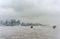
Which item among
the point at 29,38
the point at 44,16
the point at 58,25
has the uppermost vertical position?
the point at 44,16

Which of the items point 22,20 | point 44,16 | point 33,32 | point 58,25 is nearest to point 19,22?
point 22,20

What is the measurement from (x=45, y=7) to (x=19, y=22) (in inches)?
22.1

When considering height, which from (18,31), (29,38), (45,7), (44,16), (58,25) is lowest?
(29,38)

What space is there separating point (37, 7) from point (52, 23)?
405mm

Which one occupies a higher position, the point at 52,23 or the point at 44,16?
the point at 44,16

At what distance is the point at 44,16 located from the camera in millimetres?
1738

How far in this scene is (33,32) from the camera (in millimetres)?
1784

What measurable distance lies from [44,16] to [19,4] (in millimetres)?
515

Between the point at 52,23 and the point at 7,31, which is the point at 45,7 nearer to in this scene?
the point at 52,23

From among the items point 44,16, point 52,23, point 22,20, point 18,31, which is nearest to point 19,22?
point 22,20

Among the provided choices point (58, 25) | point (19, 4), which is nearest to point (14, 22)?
point (19, 4)

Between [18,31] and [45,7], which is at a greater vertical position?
[45,7]

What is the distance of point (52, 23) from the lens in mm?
1710

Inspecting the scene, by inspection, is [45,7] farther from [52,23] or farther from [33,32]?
[33,32]
